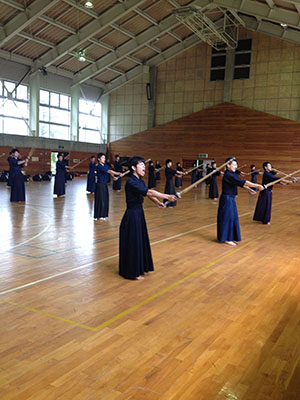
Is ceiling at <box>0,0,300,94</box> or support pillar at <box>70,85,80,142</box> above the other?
ceiling at <box>0,0,300,94</box>

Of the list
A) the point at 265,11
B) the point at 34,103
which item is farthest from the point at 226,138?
the point at 34,103

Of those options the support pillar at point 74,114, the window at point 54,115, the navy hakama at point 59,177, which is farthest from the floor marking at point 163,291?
the support pillar at point 74,114

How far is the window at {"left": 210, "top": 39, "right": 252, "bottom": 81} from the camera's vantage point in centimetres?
2767

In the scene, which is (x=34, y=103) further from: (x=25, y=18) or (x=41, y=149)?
(x=25, y=18)

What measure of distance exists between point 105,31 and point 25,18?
640 centimetres

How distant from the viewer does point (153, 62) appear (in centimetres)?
3114

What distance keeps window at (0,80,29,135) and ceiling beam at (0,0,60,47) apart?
14.8 ft

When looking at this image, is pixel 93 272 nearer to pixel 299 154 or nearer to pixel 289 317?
pixel 289 317

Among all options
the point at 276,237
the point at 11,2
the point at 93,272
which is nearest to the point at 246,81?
the point at 11,2

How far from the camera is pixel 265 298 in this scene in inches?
192

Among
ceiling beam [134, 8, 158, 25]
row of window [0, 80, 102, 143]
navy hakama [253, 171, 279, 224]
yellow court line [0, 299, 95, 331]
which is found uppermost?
ceiling beam [134, 8, 158, 25]

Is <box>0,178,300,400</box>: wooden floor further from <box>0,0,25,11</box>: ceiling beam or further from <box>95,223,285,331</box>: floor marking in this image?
<box>0,0,25,11</box>: ceiling beam

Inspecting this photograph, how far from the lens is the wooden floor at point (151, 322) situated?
9.50 ft

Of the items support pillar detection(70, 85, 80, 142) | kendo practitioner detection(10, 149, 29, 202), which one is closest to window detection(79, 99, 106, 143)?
support pillar detection(70, 85, 80, 142)
